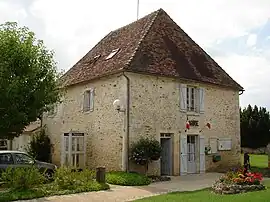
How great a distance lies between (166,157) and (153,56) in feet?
17.1

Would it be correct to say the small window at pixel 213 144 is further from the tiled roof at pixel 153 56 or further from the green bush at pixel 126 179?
the green bush at pixel 126 179

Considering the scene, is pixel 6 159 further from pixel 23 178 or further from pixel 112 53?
pixel 112 53

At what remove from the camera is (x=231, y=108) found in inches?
864

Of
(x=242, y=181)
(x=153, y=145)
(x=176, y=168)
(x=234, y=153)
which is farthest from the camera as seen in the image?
(x=234, y=153)

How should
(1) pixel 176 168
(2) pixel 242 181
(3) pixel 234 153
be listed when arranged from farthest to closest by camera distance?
(3) pixel 234 153 < (1) pixel 176 168 < (2) pixel 242 181

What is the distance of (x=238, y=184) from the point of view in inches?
512

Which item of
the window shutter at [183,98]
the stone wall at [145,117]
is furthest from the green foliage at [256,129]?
the window shutter at [183,98]

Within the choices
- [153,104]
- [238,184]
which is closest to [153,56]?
[153,104]

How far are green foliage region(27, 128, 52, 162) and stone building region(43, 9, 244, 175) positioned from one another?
0.60 m

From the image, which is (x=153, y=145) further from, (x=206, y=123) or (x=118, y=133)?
(x=206, y=123)

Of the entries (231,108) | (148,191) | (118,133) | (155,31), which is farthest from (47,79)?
(231,108)

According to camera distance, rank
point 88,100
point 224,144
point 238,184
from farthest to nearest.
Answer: point 224,144, point 88,100, point 238,184

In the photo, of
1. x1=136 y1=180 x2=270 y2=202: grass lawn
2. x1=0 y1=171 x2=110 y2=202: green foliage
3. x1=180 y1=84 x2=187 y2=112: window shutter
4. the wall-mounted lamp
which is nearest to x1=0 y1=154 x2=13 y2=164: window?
x1=0 y1=171 x2=110 y2=202: green foliage

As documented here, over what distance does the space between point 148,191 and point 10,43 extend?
25.1ft
